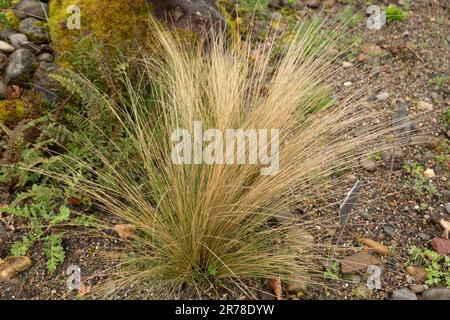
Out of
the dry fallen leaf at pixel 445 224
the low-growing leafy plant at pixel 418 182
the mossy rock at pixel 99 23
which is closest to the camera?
the dry fallen leaf at pixel 445 224

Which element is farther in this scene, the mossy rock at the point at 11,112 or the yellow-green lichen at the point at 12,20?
the yellow-green lichen at the point at 12,20

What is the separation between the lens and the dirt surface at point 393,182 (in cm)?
206

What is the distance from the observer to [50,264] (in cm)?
204

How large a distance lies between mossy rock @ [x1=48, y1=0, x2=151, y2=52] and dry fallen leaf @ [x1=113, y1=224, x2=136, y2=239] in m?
1.06

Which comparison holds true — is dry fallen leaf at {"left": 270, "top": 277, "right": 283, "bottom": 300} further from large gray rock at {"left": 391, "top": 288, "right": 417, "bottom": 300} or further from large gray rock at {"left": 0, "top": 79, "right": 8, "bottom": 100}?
large gray rock at {"left": 0, "top": 79, "right": 8, "bottom": 100}

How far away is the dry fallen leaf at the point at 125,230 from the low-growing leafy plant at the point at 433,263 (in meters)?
1.30

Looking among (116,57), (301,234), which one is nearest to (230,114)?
(301,234)

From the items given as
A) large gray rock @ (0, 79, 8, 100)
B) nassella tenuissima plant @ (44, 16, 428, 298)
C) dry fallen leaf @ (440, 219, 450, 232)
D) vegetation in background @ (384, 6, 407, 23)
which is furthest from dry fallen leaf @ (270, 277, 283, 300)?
vegetation in background @ (384, 6, 407, 23)

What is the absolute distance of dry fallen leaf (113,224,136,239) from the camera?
212cm

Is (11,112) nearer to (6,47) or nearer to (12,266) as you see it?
(6,47)

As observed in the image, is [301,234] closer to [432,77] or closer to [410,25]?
[432,77]

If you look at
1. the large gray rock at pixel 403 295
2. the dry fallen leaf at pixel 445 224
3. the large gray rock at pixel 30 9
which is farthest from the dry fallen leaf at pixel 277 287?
the large gray rock at pixel 30 9

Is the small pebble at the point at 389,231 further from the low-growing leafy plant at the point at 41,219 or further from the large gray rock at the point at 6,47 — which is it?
the large gray rock at the point at 6,47

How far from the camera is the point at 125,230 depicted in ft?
7.02
